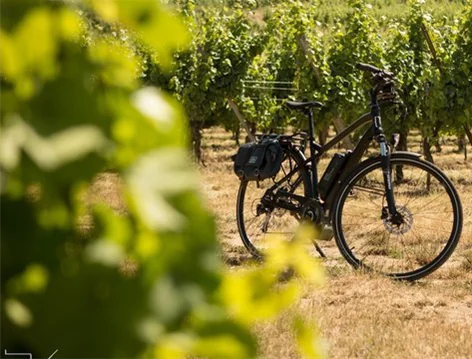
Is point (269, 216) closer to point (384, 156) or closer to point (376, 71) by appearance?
point (384, 156)

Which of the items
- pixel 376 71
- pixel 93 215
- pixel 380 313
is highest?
pixel 376 71

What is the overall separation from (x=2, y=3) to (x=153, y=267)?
257 millimetres

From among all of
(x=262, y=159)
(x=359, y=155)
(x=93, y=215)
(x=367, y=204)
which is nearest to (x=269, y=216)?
(x=262, y=159)

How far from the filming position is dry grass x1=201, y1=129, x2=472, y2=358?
370 centimetres

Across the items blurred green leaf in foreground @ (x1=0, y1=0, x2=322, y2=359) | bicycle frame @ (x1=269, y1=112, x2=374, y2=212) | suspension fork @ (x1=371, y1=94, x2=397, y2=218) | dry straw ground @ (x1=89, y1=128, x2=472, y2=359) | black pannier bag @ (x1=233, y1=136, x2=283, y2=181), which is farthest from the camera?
black pannier bag @ (x1=233, y1=136, x2=283, y2=181)

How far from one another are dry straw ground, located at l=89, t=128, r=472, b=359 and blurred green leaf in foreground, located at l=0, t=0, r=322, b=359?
65.2 inches

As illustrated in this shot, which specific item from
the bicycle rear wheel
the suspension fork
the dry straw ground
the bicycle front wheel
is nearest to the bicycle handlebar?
the suspension fork

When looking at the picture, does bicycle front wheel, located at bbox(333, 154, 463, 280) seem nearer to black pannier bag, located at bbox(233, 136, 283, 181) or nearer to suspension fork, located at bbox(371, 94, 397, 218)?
suspension fork, located at bbox(371, 94, 397, 218)

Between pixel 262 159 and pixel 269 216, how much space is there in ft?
1.36

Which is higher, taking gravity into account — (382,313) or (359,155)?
(359,155)

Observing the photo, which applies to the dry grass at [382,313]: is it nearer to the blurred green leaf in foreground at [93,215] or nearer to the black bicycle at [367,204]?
the black bicycle at [367,204]

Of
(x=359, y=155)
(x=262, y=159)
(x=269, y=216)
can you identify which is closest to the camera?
(x=359, y=155)

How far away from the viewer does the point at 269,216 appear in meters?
5.61

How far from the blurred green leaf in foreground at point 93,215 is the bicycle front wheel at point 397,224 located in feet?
14.0
